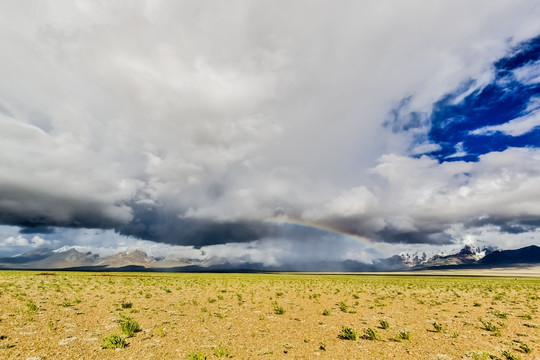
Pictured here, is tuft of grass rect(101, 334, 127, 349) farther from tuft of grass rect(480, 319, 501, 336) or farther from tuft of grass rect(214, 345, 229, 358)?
tuft of grass rect(480, 319, 501, 336)

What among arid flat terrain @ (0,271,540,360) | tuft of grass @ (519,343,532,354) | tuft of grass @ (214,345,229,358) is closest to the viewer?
tuft of grass @ (214,345,229,358)

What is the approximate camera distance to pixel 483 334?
60.2 feet

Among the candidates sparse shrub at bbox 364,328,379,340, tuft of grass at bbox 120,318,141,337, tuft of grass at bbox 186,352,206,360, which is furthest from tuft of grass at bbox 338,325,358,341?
tuft of grass at bbox 120,318,141,337

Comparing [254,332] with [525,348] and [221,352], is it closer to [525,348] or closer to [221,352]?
[221,352]

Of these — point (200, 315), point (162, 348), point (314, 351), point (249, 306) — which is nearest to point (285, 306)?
point (249, 306)

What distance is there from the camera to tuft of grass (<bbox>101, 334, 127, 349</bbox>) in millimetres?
14750

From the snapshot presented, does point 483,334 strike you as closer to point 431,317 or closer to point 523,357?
point 523,357

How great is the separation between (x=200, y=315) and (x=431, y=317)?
1935 cm

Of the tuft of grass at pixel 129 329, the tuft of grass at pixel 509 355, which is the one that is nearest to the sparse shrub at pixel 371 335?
the tuft of grass at pixel 509 355

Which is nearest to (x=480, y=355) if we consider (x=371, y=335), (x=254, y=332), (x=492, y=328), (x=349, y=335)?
(x=371, y=335)

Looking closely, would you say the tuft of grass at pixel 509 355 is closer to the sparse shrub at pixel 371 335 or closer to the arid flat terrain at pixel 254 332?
the arid flat terrain at pixel 254 332

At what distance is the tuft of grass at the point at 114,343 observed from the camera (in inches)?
581

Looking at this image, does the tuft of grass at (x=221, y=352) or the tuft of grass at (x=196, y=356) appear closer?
the tuft of grass at (x=196, y=356)

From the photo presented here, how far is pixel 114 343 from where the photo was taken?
15008mm
